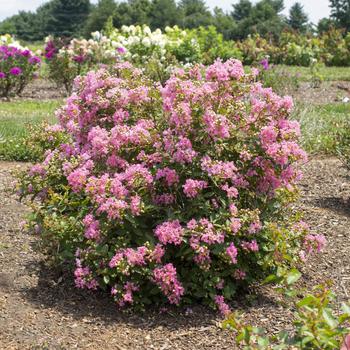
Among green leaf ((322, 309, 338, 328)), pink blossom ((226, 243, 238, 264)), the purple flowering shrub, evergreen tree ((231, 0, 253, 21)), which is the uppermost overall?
evergreen tree ((231, 0, 253, 21))

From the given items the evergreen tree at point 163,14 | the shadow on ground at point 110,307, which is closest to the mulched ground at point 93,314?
the shadow on ground at point 110,307

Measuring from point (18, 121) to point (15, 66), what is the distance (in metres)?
4.50

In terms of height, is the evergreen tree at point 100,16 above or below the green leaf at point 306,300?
above

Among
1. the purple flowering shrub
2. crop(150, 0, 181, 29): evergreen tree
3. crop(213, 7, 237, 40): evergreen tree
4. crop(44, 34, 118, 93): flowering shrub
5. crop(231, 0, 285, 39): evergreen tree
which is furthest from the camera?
crop(150, 0, 181, 29): evergreen tree

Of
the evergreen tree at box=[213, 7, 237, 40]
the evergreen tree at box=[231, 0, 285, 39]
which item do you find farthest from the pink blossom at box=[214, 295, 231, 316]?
the evergreen tree at box=[213, 7, 237, 40]

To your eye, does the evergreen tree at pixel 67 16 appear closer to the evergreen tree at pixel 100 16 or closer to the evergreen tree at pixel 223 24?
the evergreen tree at pixel 100 16

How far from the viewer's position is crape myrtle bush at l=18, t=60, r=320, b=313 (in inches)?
123

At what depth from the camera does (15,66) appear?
41.0ft

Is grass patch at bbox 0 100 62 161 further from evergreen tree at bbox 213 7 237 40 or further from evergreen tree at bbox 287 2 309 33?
evergreen tree at bbox 287 2 309 33

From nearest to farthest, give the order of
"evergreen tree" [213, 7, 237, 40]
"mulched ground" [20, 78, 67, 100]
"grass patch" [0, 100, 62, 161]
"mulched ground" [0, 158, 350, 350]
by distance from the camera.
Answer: "mulched ground" [0, 158, 350, 350] → "grass patch" [0, 100, 62, 161] → "mulched ground" [20, 78, 67, 100] → "evergreen tree" [213, 7, 237, 40]

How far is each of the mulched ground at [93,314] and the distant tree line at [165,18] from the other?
34555mm

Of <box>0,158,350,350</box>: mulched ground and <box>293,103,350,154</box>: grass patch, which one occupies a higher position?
<box>293,103,350,154</box>: grass patch

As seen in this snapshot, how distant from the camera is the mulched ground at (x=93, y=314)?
301 centimetres

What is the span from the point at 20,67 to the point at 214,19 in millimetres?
43101
